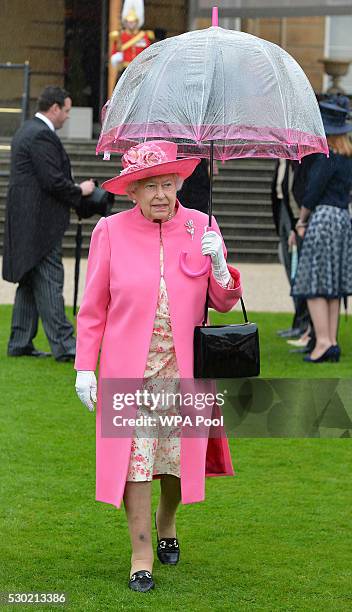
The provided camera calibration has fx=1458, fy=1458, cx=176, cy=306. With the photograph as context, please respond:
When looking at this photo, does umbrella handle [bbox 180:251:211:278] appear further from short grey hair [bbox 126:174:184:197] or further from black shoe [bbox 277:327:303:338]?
black shoe [bbox 277:327:303:338]

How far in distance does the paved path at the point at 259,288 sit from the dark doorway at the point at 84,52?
25.1 feet

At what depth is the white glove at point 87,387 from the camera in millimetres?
5008

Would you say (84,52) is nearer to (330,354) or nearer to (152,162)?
(330,354)

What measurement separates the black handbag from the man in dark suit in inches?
199

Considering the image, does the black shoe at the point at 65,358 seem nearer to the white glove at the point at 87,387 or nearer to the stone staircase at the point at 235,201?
the white glove at the point at 87,387

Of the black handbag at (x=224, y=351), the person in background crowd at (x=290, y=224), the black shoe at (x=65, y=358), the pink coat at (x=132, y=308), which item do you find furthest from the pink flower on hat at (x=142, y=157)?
the person in background crowd at (x=290, y=224)

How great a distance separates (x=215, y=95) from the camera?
5.00 metres

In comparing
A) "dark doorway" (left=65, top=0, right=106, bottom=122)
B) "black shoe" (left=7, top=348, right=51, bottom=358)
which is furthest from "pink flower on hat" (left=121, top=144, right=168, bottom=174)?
"dark doorway" (left=65, top=0, right=106, bottom=122)

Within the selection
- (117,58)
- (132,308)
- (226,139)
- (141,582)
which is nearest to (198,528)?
(141,582)

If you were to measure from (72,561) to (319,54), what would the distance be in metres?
21.7

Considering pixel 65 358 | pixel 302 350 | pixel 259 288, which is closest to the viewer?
pixel 65 358

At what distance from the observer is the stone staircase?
18609mm

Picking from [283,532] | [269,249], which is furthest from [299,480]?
[269,249]

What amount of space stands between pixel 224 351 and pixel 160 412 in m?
0.33
